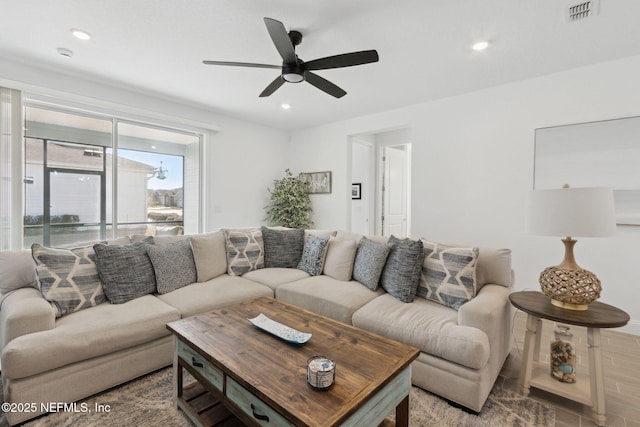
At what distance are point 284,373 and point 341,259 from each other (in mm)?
1673

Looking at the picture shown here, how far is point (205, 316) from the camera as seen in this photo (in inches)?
71.9

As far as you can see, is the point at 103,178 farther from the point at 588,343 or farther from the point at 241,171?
the point at 588,343

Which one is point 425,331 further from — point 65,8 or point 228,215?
point 228,215

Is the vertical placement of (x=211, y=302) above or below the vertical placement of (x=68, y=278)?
below

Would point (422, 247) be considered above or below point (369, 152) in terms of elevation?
below

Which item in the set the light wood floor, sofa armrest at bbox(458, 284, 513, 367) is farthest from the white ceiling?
the light wood floor

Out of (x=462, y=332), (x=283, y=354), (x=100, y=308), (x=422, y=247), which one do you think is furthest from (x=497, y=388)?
(x=100, y=308)

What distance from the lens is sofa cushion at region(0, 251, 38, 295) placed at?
6.68ft

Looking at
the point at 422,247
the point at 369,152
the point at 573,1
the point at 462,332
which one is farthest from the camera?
the point at 369,152

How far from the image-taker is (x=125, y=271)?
7.47ft

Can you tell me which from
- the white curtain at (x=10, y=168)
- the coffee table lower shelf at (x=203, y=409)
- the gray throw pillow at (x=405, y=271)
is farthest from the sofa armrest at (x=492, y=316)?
the white curtain at (x=10, y=168)

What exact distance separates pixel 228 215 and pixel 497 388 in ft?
13.4

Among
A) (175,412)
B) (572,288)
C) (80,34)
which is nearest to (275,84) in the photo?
(80,34)

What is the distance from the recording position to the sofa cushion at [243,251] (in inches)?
119
